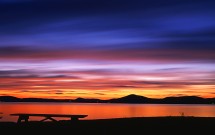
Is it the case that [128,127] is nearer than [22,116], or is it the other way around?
[128,127]

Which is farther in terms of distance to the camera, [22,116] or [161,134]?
[22,116]

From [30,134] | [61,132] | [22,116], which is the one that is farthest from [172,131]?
[22,116]

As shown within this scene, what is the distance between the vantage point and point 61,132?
1364cm

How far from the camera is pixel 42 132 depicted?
13672 mm

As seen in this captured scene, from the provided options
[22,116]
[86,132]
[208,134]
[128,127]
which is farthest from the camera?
[22,116]

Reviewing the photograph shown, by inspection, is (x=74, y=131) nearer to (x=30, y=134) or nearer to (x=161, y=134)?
(x=30, y=134)

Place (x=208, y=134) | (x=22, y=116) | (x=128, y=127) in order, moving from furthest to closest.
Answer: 1. (x=22, y=116)
2. (x=128, y=127)
3. (x=208, y=134)

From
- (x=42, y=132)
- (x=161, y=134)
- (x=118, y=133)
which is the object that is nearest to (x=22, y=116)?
(x=42, y=132)

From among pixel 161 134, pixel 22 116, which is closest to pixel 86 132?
pixel 161 134

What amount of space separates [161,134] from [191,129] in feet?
6.60

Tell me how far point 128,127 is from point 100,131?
172 centimetres

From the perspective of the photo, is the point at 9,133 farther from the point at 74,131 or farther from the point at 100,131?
the point at 100,131

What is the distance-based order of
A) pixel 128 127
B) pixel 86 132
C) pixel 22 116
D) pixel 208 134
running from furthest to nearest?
pixel 22 116, pixel 128 127, pixel 86 132, pixel 208 134

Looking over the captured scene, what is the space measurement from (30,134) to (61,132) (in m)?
1.22
